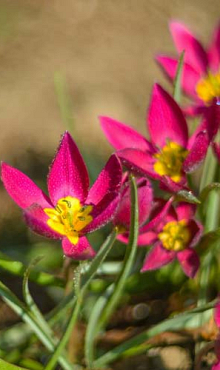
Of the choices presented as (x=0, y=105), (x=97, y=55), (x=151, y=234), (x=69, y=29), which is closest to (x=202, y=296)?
(x=151, y=234)

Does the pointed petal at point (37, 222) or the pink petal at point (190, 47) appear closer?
the pointed petal at point (37, 222)

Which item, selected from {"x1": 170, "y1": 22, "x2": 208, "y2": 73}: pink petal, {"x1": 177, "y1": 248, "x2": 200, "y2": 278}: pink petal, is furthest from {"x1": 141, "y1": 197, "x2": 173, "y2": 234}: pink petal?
{"x1": 170, "y1": 22, "x2": 208, "y2": 73}: pink petal

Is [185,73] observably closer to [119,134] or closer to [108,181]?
[119,134]

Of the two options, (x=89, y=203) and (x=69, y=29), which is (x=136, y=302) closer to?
(x=89, y=203)

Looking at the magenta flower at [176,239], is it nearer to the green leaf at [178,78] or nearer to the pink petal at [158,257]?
the pink petal at [158,257]

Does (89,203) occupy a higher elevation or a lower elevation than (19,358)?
higher

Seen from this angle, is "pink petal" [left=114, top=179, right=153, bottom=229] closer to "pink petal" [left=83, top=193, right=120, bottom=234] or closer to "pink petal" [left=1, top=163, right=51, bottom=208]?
"pink petal" [left=83, top=193, right=120, bottom=234]

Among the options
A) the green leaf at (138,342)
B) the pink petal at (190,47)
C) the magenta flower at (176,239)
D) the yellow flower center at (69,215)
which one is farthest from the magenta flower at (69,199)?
the pink petal at (190,47)
